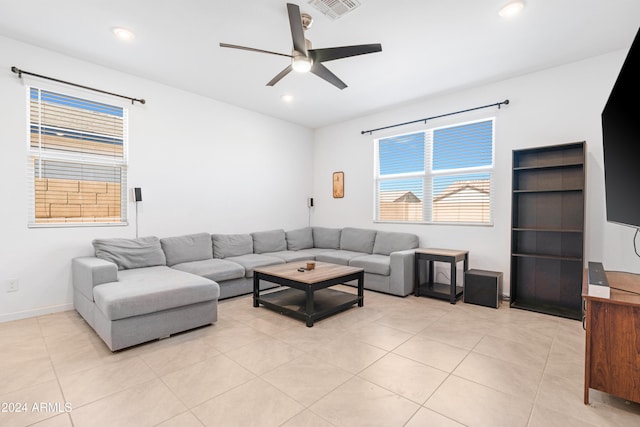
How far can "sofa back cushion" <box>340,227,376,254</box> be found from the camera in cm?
504

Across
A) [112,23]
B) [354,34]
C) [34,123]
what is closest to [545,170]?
[354,34]

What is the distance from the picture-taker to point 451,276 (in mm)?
3781

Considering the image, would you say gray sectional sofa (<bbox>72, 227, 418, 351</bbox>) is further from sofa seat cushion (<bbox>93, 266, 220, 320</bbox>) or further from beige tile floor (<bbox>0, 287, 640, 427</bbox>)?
beige tile floor (<bbox>0, 287, 640, 427</bbox>)

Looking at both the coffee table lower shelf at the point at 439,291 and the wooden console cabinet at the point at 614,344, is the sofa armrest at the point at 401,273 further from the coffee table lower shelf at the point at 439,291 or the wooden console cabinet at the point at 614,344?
the wooden console cabinet at the point at 614,344

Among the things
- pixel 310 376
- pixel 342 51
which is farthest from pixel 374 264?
pixel 342 51

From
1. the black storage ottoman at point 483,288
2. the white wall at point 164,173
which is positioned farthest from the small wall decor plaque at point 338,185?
the black storage ottoman at point 483,288

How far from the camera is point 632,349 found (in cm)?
170

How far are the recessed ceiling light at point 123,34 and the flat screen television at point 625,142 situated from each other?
3.68 metres

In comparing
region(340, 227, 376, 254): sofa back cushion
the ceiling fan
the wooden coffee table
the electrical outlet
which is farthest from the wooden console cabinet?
the electrical outlet

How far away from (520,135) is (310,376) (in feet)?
12.2

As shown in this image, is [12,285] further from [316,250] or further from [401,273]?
[401,273]

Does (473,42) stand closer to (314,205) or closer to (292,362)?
(292,362)

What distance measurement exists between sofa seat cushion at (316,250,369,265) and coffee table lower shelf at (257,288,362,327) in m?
0.64

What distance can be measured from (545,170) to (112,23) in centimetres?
472
